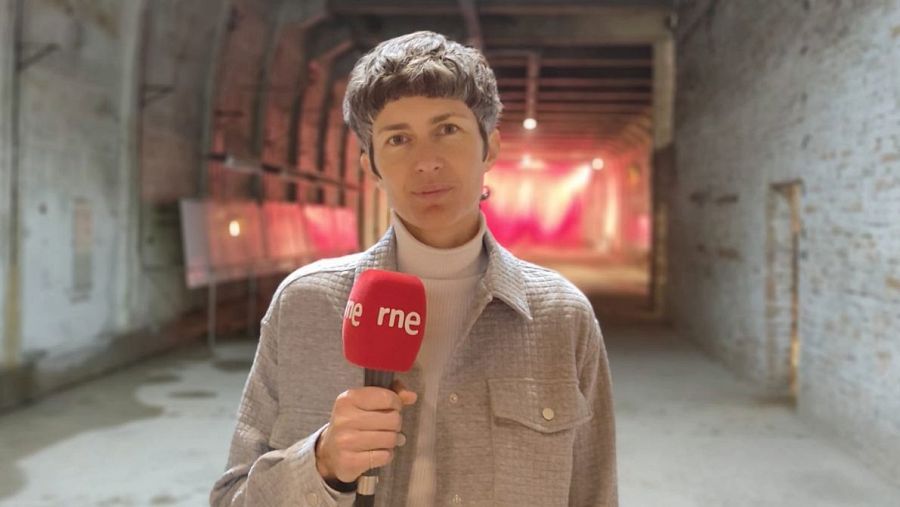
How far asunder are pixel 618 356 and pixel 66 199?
5752 mm

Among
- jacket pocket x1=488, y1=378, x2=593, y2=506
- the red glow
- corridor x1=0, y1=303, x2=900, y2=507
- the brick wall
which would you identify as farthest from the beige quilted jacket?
the red glow

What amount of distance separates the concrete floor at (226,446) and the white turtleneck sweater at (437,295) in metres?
3.14

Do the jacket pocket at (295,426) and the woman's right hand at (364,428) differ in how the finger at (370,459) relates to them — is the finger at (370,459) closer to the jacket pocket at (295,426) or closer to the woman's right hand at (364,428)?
the woman's right hand at (364,428)

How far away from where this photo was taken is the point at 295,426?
1293 mm

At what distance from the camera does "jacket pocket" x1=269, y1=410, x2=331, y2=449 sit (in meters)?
1.29

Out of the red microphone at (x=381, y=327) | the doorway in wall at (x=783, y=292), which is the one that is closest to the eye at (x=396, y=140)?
the red microphone at (x=381, y=327)

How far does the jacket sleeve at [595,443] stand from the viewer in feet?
4.46

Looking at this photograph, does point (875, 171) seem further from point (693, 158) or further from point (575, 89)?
point (575, 89)

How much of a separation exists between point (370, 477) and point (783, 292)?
20.4ft

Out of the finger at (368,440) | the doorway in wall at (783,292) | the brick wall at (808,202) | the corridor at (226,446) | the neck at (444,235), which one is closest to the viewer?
the finger at (368,440)

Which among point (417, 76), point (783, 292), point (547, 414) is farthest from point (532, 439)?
point (783, 292)

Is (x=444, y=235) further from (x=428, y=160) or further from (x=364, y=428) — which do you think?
(x=364, y=428)

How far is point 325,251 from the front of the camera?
1166 centimetres

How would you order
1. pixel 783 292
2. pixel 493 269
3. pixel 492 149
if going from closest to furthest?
pixel 493 269 < pixel 492 149 < pixel 783 292
